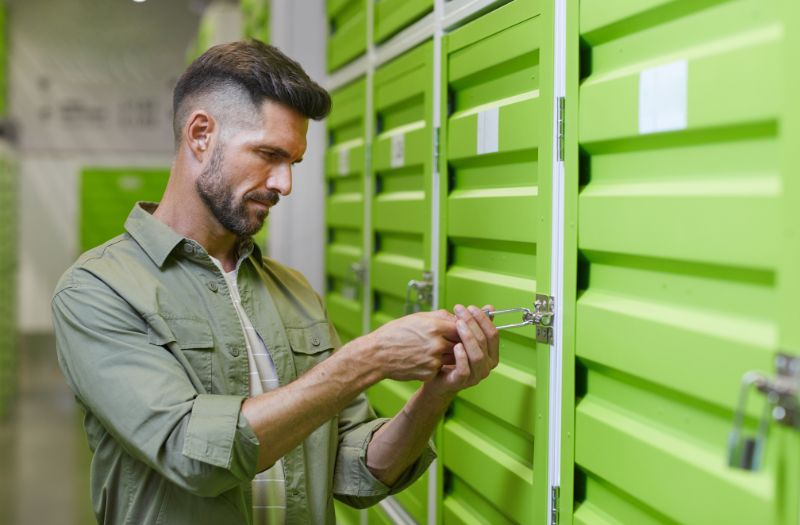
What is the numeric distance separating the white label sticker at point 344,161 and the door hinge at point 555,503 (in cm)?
208

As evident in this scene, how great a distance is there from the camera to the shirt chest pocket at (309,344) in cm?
201

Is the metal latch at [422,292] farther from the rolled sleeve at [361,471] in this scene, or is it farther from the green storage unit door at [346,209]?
the green storage unit door at [346,209]

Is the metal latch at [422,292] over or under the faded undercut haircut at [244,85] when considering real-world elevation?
under

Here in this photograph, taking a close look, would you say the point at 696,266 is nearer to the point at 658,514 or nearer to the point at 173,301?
the point at 658,514

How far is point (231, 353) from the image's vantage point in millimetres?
1849

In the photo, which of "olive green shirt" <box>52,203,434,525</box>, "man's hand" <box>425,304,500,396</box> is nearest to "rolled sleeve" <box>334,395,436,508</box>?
"olive green shirt" <box>52,203,434,525</box>

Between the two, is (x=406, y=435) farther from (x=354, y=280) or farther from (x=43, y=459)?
(x=43, y=459)

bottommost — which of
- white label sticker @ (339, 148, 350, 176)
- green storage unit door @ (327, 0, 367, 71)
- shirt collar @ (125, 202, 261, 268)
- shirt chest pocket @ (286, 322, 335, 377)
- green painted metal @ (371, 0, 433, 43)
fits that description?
shirt chest pocket @ (286, 322, 335, 377)

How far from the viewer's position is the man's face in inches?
71.7

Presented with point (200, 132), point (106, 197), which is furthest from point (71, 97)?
point (200, 132)

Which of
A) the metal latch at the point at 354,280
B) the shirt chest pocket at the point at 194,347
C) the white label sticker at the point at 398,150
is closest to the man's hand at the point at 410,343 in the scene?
the shirt chest pocket at the point at 194,347

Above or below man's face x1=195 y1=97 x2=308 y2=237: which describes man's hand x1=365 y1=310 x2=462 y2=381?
below

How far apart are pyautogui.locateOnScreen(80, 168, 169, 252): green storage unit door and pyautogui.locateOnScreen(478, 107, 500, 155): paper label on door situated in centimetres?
946

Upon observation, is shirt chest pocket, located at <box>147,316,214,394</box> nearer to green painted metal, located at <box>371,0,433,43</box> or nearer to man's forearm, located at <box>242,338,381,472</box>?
man's forearm, located at <box>242,338,381,472</box>
